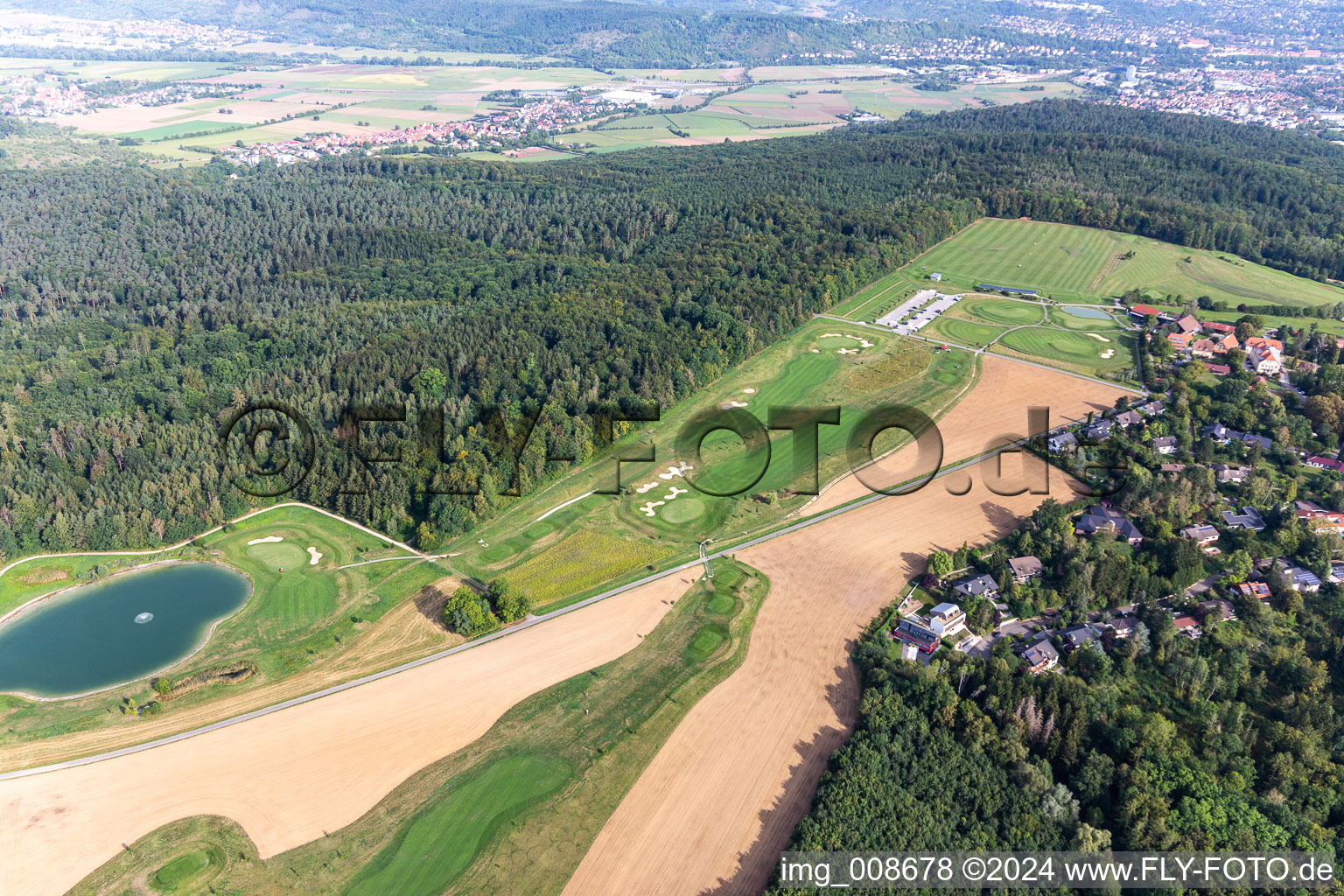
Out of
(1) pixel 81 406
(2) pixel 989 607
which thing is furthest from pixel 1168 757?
(1) pixel 81 406

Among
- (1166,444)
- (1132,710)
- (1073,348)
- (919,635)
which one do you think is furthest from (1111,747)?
(1073,348)

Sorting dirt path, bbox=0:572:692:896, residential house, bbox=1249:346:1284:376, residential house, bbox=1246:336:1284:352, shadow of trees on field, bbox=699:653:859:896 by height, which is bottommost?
shadow of trees on field, bbox=699:653:859:896

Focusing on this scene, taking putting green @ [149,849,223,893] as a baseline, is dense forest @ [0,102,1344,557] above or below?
above

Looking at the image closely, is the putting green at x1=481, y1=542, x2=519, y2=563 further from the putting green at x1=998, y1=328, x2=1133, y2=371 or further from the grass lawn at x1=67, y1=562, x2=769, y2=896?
the putting green at x1=998, y1=328, x2=1133, y2=371

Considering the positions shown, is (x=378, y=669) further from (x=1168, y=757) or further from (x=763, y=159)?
(x=763, y=159)

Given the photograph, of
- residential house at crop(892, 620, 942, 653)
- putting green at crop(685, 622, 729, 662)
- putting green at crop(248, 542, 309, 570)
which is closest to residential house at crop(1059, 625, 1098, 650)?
residential house at crop(892, 620, 942, 653)

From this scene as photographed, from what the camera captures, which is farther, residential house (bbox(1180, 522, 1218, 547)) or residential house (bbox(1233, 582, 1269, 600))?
residential house (bbox(1180, 522, 1218, 547))
